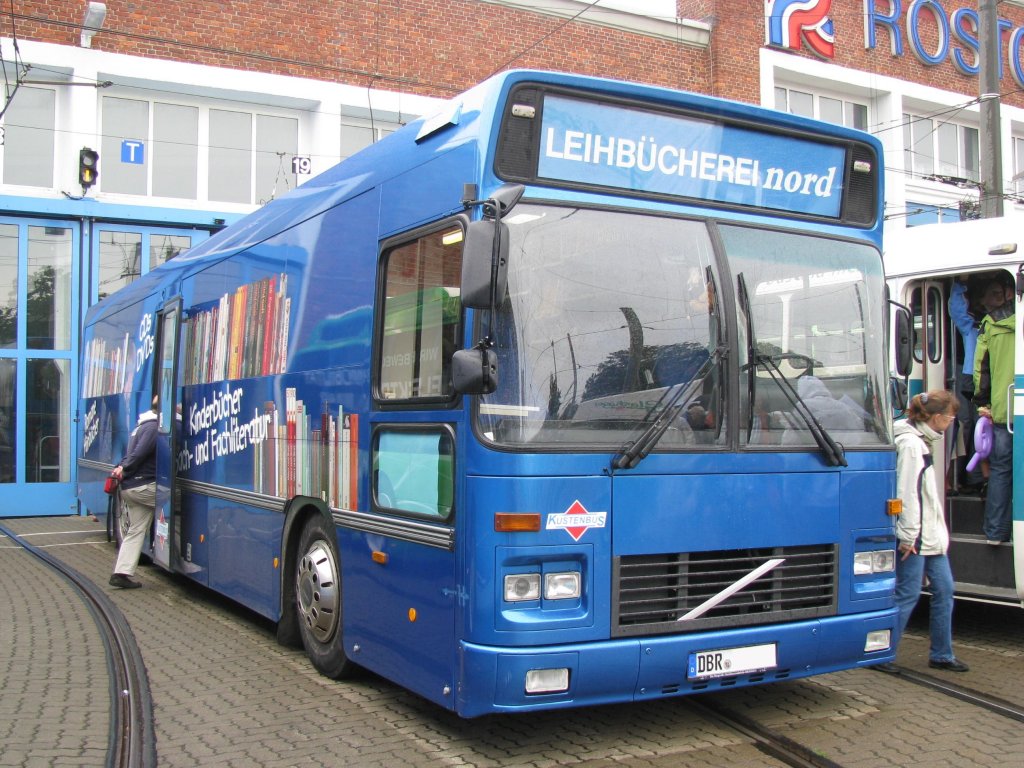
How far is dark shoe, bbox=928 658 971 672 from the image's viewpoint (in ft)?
22.4

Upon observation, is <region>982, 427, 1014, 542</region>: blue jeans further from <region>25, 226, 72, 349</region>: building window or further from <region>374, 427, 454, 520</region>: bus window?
<region>25, 226, 72, 349</region>: building window


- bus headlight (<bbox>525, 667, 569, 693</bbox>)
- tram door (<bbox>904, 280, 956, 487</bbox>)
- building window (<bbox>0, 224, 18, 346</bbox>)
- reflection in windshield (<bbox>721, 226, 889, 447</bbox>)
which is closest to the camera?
bus headlight (<bbox>525, 667, 569, 693</bbox>)

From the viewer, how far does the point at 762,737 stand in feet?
17.6

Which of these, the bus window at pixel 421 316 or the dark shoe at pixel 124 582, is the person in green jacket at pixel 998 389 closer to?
the bus window at pixel 421 316

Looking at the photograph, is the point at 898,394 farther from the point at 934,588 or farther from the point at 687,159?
the point at 687,159

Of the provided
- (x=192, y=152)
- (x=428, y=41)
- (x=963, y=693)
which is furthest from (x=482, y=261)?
(x=428, y=41)

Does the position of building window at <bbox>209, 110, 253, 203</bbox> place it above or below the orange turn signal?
above

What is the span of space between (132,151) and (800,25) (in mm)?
12958

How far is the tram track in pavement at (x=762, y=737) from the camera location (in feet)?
16.3

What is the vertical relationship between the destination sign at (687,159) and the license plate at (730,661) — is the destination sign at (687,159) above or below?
above

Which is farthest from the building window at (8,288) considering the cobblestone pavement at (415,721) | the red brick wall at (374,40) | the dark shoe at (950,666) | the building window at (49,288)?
the dark shoe at (950,666)

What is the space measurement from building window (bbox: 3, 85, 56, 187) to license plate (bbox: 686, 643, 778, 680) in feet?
50.1

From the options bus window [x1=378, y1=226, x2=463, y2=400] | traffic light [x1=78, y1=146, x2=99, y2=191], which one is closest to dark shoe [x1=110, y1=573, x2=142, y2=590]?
bus window [x1=378, y1=226, x2=463, y2=400]

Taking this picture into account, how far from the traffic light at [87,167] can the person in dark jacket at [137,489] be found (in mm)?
7332
